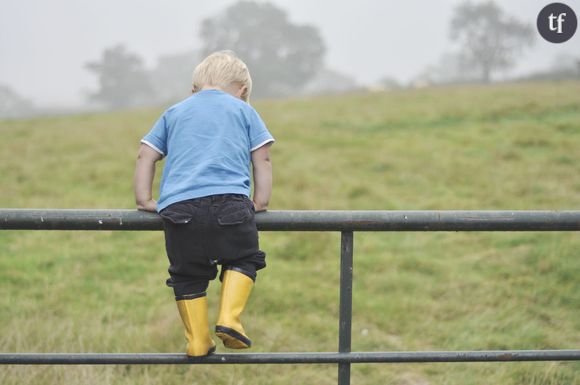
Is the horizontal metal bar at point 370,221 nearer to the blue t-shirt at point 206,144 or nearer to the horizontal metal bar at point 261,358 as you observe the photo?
the blue t-shirt at point 206,144

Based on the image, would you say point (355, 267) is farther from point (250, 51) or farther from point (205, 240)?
point (250, 51)

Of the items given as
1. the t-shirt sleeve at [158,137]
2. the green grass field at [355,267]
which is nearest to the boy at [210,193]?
the t-shirt sleeve at [158,137]

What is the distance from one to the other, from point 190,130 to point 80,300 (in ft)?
11.4

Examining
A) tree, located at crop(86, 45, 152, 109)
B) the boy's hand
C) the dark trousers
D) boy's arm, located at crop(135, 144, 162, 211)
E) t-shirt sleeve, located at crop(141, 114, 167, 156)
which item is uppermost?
tree, located at crop(86, 45, 152, 109)

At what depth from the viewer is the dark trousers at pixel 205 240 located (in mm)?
2162

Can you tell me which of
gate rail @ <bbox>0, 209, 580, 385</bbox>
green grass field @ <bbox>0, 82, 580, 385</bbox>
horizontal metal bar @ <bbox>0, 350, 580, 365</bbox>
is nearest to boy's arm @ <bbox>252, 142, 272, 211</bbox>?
gate rail @ <bbox>0, 209, 580, 385</bbox>

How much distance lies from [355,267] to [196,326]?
14.1 feet

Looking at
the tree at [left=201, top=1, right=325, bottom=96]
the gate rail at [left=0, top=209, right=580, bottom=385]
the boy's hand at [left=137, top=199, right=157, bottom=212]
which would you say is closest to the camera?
the gate rail at [left=0, top=209, right=580, bottom=385]

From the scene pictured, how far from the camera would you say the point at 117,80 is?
59.9 m

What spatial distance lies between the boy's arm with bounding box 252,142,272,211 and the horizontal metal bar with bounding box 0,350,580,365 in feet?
1.65

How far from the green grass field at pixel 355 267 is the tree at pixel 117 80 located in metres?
47.6

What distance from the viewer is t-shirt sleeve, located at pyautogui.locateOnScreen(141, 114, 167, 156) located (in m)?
2.41

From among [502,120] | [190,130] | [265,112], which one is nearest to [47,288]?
[190,130]

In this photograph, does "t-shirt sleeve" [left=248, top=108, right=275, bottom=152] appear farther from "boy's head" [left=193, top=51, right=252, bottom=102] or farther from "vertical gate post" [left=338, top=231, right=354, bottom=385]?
"vertical gate post" [left=338, top=231, right=354, bottom=385]
